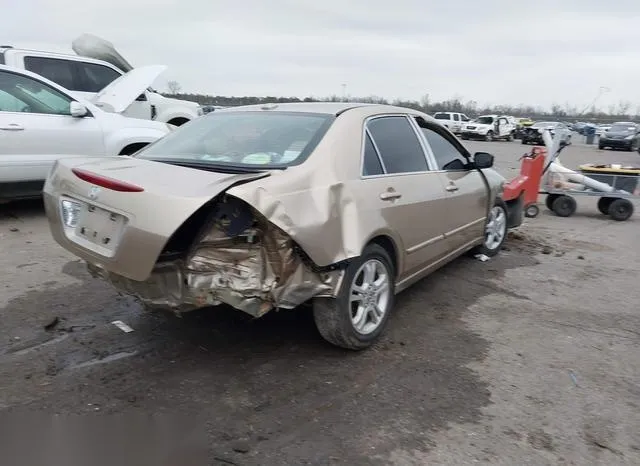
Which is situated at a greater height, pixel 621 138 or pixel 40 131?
pixel 40 131

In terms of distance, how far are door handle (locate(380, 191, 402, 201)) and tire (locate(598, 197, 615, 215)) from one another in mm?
7400

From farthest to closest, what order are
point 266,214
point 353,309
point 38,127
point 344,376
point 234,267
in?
1. point 38,127
2. point 353,309
3. point 344,376
4. point 234,267
5. point 266,214

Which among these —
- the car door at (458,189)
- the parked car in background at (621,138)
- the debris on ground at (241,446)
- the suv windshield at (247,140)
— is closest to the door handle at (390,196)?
the suv windshield at (247,140)

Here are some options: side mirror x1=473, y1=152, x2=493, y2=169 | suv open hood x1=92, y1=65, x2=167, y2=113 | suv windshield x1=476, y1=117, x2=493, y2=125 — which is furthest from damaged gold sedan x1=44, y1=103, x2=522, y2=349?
suv windshield x1=476, y1=117, x2=493, y2=125

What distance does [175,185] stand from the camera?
3.02 m

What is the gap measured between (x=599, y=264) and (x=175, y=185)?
210 inches

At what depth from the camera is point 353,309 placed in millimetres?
3721

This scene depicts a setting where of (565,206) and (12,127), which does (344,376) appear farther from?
(565,206)

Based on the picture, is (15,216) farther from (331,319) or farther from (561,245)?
(561,245)

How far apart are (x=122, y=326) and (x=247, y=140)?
1631 mm

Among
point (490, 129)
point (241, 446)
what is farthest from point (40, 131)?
point (490, 129)

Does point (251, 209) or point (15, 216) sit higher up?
point (251, 209)

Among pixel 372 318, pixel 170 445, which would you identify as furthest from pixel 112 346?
pixel 372 318

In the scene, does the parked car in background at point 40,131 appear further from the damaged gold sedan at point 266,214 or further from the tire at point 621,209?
the tire at point 621,209
